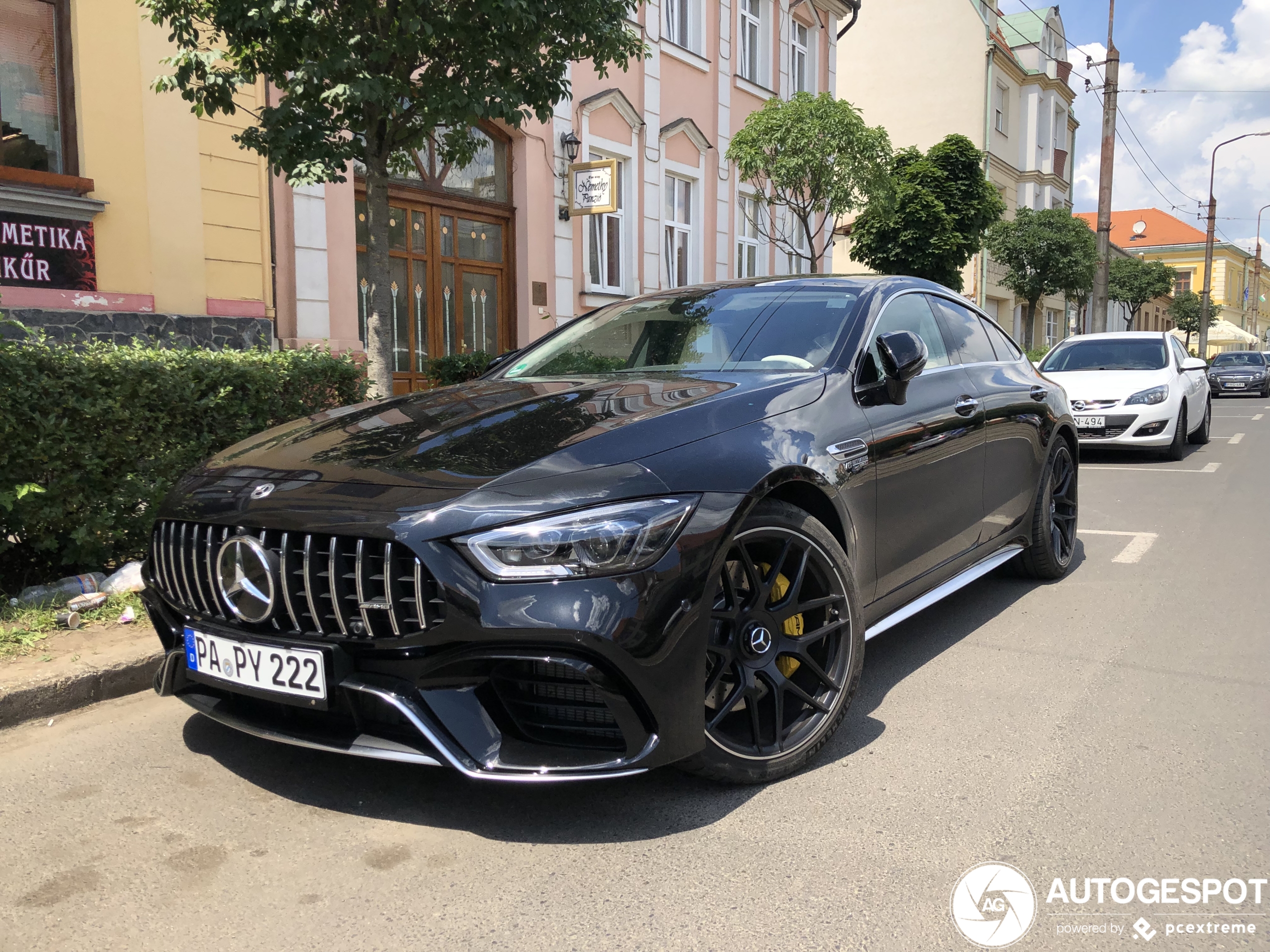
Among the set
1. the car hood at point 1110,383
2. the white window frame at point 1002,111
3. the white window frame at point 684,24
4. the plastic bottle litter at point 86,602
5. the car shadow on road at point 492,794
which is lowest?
the car shadow on road at point 492,794

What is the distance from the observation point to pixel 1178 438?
11312 millimetres

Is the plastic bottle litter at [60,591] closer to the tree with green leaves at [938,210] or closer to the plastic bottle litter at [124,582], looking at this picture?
the plastic bottle litter at [124,582]

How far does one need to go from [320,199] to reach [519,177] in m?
3.46

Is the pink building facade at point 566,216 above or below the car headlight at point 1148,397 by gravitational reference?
above

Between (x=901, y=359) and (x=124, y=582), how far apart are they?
351 cm

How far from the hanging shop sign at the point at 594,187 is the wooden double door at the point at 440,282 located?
0.96 m

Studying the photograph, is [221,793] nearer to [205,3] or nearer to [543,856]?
[543,856]

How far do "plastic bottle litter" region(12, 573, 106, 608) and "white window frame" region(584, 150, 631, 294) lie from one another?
33.8ft

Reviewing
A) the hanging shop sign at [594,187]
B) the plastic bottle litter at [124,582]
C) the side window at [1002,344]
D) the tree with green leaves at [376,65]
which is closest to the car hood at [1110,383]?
the hanging shop sign at [594,187]

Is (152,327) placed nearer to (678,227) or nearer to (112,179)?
(112,179)

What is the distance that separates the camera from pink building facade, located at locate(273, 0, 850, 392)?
10.5 meters

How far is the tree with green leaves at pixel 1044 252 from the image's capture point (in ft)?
89.4

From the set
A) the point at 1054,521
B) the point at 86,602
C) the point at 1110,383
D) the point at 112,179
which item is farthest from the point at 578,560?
the point at 1110,383

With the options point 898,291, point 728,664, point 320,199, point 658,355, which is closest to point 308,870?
point 728,664
